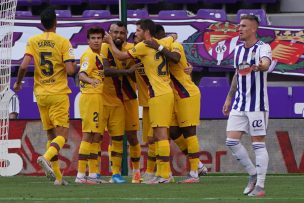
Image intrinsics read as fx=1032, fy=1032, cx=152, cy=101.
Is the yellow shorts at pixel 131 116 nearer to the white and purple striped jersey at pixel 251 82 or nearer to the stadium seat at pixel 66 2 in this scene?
the white and purple striped jersey at pixel 251 82

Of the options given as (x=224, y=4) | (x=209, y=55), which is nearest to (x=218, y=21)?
(x=209, y=55)

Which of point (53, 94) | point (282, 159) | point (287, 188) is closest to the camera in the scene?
point (287, 188)

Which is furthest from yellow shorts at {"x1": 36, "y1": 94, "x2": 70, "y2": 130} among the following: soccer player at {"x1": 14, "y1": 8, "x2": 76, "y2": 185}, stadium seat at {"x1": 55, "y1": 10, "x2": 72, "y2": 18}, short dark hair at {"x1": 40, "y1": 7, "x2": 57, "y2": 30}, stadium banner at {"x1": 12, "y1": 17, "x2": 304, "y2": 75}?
stadium seat at {"x1": 55, "y1": 10, "x2": 72, "y2": 18}

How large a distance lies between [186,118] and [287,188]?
199 cm

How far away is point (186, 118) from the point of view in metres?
13.2

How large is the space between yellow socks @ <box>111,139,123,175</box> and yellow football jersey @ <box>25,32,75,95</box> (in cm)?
117

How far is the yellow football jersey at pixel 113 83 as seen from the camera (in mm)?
13438

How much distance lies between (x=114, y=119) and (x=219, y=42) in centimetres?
642

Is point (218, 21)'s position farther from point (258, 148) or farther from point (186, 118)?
point (258, 148)

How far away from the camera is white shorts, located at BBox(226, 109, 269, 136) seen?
1084cm

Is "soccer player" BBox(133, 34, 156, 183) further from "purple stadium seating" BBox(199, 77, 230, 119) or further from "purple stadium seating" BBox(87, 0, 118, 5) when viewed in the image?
"purple stadium seating" BBox(87, 0, 118, 5)

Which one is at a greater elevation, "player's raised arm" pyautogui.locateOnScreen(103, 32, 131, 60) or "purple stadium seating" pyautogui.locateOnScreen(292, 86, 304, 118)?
"player's raised arm" pyautogui.locateOnScreen(103, 32, 131, 60)

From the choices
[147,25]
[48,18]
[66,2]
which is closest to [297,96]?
[147,25]

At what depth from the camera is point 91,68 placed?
1316 centimetres
